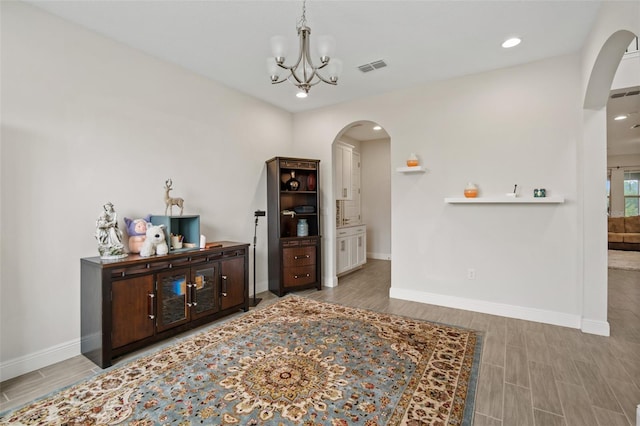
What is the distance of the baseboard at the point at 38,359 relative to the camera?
2268 mm

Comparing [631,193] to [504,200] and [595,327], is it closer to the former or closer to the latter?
[595,327]

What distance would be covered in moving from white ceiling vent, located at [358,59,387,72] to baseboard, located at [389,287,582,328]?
2.92m

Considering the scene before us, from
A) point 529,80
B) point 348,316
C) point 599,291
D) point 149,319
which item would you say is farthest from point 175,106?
point 599,291

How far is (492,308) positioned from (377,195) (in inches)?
166

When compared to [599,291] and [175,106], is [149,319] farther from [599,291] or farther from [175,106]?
[599,291]

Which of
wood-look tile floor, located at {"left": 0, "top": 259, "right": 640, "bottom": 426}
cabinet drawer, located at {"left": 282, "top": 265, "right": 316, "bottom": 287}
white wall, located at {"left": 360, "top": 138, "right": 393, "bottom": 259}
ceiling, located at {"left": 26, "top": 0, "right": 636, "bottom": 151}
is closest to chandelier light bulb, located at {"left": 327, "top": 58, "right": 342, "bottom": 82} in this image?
ceiling, located at {"left": 26, "top": 0, "right": 636, "bottom": 151}

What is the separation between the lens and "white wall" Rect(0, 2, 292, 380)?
232 centimetres

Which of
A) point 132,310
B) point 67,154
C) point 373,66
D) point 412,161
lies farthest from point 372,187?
point 67,154

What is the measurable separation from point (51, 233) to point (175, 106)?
179 cm

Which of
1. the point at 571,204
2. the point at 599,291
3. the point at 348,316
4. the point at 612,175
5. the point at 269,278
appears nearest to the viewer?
the point at 599,291

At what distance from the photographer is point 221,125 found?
397 centimetres

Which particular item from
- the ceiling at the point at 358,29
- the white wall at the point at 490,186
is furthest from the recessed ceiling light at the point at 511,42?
the white wall at the point at 490,186

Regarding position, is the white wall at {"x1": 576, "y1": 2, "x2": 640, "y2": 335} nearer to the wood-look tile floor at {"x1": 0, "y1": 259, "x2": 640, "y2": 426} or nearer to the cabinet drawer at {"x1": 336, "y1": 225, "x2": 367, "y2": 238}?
the wood-look tile floor at {"x1": 0, "y1": 259, "x2": 640, "y2": 426}

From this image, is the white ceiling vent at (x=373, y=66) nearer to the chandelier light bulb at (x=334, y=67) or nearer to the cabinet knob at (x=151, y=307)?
the chandelier light bulb at (x=334, y=67)
